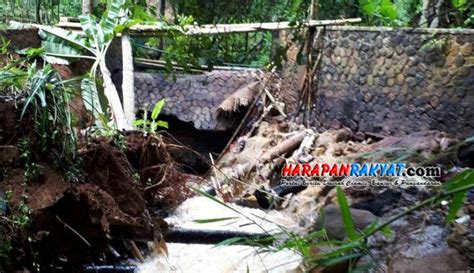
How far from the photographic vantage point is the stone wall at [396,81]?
581cm

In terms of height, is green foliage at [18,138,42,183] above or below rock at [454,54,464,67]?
below

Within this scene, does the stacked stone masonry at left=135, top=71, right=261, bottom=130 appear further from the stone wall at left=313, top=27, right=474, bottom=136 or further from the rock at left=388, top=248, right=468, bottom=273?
the rock at left=388, top=248, right=468, bottom=273

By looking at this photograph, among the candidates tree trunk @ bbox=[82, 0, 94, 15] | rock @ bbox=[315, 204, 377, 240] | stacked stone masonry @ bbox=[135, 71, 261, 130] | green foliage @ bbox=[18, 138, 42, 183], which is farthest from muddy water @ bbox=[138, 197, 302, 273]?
stacked stone masonry @ bbox=[135, 71, 261, 130]

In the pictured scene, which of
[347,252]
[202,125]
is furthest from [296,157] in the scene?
[347,252]

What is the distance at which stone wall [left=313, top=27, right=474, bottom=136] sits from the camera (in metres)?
5.81

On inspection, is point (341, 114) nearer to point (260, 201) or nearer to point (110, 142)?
point (260, 201)

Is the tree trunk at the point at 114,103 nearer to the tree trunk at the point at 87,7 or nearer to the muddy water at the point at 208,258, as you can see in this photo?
the muddy water at the point at 208,258

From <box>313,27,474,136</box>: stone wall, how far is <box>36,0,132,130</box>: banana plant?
2904mm

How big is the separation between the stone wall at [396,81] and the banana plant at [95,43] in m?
2.90

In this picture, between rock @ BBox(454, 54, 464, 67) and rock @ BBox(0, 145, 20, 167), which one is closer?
rock @ BBox(0, 145, 20, 167)

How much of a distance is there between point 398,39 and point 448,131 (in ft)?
4.08

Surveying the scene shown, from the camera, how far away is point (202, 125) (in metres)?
8.86

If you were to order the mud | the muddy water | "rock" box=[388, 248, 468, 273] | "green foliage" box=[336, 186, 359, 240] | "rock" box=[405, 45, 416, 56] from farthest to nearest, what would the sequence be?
"rock" box=[405, 45, 416, 56] < the muddy water < the mud < "rock" box=[388, 248, 468, 273] < "green foliage" box=[336, 186, 359, 240]

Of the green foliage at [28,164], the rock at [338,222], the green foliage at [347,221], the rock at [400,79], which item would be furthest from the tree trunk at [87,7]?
the green foliage at [347,221]
